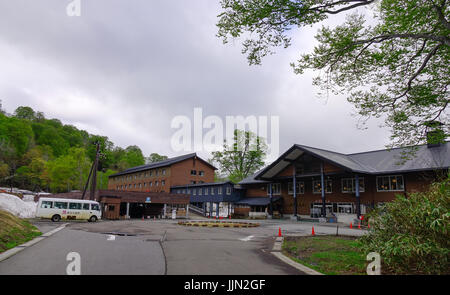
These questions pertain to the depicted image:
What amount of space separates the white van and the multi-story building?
25.6 m

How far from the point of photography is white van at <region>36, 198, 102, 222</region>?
26859 mm

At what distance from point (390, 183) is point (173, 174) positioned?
122ft

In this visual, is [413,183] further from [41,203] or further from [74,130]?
[74,130]

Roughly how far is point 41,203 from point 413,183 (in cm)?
3826

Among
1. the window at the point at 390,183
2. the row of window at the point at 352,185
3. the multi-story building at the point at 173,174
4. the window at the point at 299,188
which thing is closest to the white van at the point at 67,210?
the multi-story building at the point at 173,174

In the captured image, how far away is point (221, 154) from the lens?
68375 mm

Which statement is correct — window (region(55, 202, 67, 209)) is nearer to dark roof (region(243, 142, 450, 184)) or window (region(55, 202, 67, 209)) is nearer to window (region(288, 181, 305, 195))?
dark roof (region(243, 142, 450, 184))

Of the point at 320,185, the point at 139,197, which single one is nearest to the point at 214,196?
the point at 139,197

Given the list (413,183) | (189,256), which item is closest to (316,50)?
(189,256)

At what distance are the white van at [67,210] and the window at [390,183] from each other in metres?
32.3

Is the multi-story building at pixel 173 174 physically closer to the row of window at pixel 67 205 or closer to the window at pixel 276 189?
the window at pixel 276 189

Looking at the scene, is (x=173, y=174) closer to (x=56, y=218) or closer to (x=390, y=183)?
(x=56, y=218)

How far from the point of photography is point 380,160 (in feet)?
113

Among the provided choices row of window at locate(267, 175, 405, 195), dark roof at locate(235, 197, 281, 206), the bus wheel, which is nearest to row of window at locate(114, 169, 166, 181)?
dark roof at locate(235, 197, 281, 206)
